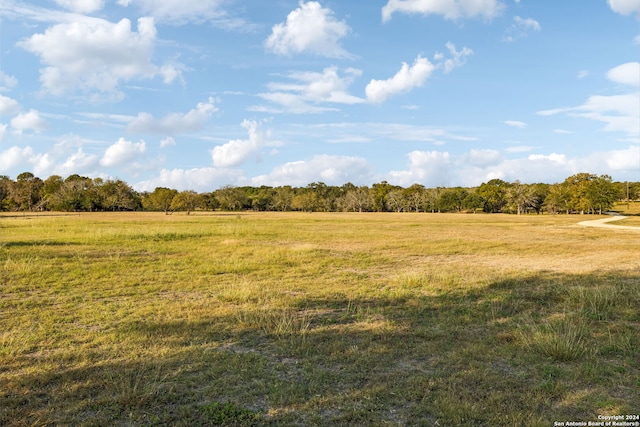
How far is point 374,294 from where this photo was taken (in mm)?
12680

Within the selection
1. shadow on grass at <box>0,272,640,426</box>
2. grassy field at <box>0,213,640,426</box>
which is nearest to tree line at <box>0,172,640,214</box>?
grassy field at <box>0,213,640,426</box>

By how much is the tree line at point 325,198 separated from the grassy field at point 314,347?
73.1 metres

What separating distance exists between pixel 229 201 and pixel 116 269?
344ft

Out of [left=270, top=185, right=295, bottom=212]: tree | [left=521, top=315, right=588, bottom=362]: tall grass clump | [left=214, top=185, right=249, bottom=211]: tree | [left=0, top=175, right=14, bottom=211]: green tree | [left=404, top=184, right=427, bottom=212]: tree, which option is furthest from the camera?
[left=270, top=185, right=295, bottom=212]: tree

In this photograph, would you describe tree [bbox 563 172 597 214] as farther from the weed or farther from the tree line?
the weed

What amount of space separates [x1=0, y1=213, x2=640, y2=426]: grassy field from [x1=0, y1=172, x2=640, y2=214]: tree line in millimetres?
73098

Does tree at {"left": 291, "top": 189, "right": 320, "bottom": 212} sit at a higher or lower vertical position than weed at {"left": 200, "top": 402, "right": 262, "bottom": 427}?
higher

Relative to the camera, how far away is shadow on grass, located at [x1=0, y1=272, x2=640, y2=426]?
5438 millimetres

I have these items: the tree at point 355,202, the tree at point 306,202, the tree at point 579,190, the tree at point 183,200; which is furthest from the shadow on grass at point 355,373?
the tree at point 355,202

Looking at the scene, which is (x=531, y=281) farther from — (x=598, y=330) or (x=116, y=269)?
(x=116, y=269)

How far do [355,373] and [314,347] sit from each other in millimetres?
1386

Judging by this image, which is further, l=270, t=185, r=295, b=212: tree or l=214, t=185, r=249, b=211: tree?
l=270, t=185, r=295, b=212: tree

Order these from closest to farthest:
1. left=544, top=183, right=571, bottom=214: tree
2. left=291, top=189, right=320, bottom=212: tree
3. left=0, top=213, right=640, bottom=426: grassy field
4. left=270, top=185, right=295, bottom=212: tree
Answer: left=0, top=213, right=640, bottom=426: grassy field
left=544, top=183, right=571, bottom=214: tree
left=291, top=189, right=320, bottom=212: tree
left=270, top=185, right=295, bottom=212: tree

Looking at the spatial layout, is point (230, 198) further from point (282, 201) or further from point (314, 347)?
point (314, 347)
